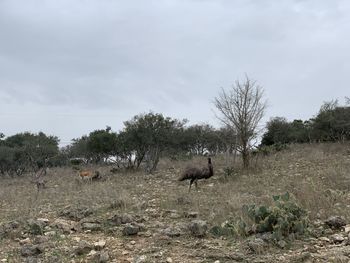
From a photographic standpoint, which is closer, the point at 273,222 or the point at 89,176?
the point at 273,222

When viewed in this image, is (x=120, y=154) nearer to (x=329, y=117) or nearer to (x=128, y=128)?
(x=128, y=128)

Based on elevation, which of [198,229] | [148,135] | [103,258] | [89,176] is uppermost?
[148,135]

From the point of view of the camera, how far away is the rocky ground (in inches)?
221

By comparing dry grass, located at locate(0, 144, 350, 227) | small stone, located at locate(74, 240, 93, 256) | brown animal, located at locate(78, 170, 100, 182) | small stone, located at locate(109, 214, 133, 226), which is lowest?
small stone, located at locate(74, 240, 93, 256)

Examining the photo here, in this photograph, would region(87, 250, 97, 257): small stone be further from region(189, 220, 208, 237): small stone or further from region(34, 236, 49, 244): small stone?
region(189, 220, 208, 237): small stone

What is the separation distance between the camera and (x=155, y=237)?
6.67 metres

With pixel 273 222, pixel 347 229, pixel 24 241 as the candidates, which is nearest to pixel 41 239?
pixel 24 241

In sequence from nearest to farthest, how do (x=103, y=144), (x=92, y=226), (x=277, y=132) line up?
1. (x=92, y=226)
2. (x=103, y=144)
3. (x=277, y=132)

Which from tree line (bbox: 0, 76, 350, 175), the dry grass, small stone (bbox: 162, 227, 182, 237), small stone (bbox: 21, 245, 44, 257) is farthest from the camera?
tree line (bbox: 0, 76, 350, 175)

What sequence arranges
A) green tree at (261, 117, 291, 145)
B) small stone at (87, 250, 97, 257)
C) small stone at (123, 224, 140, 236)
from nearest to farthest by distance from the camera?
small stone at (87, 250, 97, 257), small stone at (123, 224, 140, 236), green tree at (261, 117, 291, 145)

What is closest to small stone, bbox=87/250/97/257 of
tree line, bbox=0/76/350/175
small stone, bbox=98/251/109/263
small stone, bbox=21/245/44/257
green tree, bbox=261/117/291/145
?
small stone, bbox=98/251/109/263

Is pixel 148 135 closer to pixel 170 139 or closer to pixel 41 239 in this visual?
pixel 170 139

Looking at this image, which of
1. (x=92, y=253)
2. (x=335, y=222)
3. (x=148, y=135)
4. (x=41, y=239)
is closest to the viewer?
(x=92, y=253)

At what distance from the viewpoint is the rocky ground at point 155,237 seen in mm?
5625
